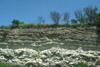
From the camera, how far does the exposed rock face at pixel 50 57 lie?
1397 centimetres

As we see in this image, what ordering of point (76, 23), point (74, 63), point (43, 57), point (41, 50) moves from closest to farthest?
point (74, 63)
point (43, 57)
point (41, 50)
point (76, 23)

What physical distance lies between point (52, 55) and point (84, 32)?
382 cm

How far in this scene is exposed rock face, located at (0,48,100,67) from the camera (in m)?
14.0

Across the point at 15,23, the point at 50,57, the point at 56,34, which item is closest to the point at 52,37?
the point at 56,34

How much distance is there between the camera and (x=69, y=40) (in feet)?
51.9

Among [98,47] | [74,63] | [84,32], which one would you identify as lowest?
[74,63]

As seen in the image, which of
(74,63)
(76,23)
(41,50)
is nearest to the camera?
(74,63)

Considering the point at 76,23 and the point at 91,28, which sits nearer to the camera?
the point at 91,28

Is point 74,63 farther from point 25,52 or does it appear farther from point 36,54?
point 25,52

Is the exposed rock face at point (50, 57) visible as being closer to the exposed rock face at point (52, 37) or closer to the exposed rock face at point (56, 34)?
the exposed rock face at point (52, 37)

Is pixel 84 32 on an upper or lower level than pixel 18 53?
upper

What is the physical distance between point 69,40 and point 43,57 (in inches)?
114

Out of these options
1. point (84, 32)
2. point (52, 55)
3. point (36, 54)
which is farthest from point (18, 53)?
point (84, 32)

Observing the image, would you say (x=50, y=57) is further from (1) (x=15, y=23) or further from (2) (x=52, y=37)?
(1) (x=15, y=23)
